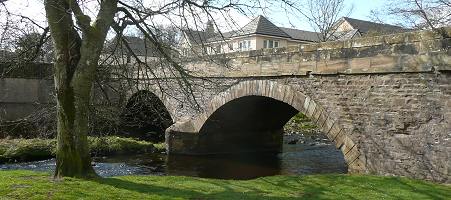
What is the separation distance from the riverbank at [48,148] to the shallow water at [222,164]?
23.2 inches

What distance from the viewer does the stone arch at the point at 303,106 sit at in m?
10.8

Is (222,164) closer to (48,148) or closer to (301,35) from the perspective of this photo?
(48,148)

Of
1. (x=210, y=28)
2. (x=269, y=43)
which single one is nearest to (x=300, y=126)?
(x=269, y=43)

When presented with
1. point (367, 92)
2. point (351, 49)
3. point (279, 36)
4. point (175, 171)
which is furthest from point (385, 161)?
point (279, 36)

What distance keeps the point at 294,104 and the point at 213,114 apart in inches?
224

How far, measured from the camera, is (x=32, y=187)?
23.9ft

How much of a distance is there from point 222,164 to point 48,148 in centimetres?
651

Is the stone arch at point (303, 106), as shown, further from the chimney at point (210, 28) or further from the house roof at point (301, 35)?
the house roof at point (301, 35)

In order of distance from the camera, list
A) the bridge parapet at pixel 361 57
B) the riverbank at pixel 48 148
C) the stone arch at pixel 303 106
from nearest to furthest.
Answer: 1. the bridge parapet at pixel 361 57
2. the stone arch at pixel 303 106
3. the riverbank at pixel 48 148

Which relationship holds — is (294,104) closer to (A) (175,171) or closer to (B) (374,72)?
(B) (374,72)

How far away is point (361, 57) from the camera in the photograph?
10.5 metres

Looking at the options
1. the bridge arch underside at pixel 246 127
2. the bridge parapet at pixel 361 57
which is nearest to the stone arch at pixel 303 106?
the bridge parapet at pixel 361 57

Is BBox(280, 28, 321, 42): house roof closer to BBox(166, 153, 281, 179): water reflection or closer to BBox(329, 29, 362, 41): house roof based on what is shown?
BBox(329, 29, 362, 41): house roof

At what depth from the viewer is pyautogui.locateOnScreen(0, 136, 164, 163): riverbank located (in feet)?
55.7
